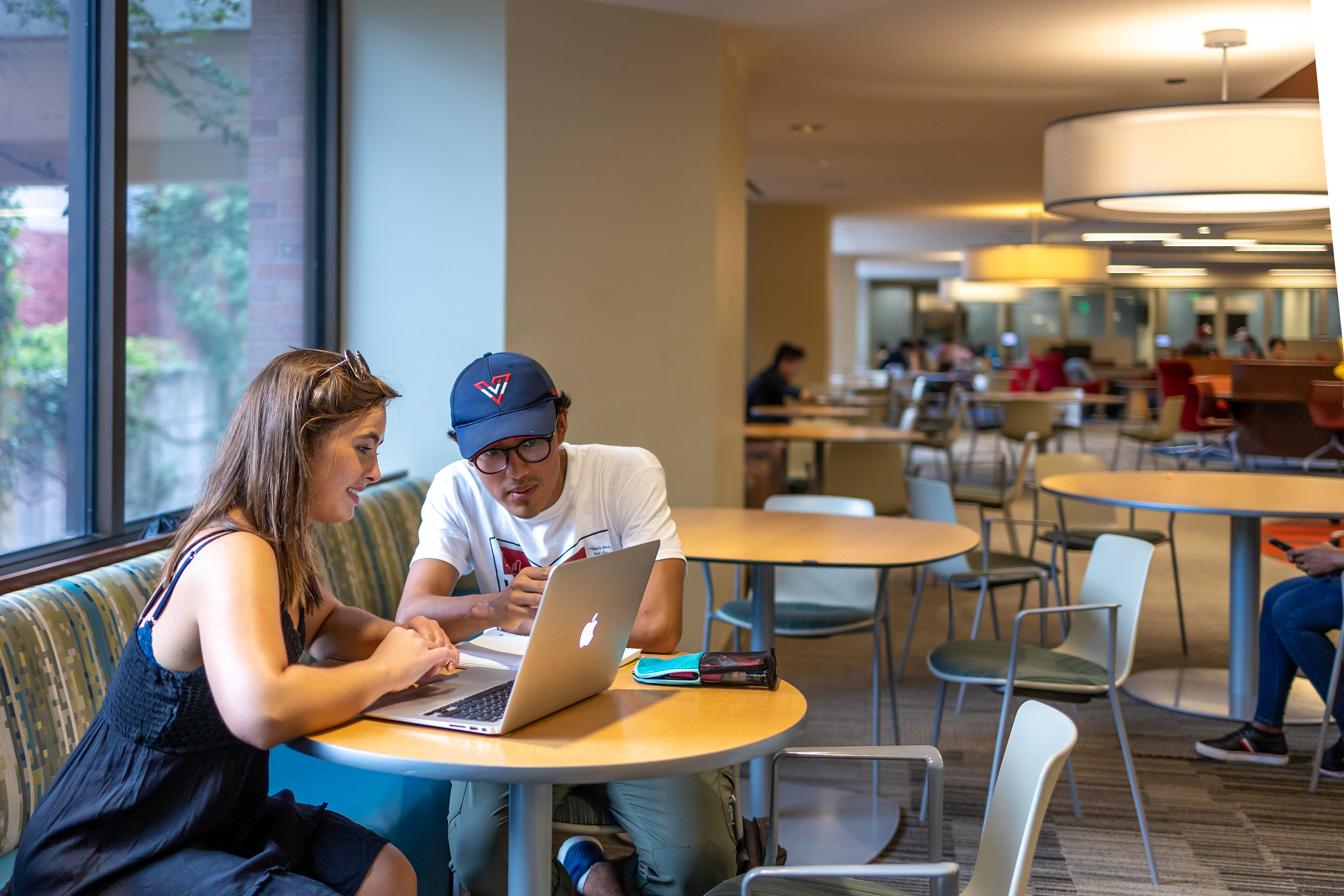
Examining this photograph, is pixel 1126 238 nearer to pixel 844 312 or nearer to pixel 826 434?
pixel 826 434

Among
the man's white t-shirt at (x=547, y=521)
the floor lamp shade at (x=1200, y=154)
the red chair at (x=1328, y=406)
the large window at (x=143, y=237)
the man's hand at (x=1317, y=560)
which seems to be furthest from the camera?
the red chair at (x=1328, y=406)

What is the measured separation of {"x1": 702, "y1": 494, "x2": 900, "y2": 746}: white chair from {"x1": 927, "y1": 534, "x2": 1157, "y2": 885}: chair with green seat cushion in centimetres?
37

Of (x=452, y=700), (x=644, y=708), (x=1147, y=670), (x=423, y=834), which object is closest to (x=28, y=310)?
(x=423, y=834)

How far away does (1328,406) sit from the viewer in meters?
11.2

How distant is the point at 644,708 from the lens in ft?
5.84

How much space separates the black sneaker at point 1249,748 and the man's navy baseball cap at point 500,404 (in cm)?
293

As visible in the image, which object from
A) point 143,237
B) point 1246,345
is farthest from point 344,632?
point 1246,345

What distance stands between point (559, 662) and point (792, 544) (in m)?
1.64

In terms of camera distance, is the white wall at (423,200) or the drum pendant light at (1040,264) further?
the drum pendant light at (1040,264)

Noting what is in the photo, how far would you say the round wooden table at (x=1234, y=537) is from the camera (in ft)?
12.9

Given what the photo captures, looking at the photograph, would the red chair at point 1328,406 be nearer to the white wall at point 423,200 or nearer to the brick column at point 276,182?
the white wall at point 423,200

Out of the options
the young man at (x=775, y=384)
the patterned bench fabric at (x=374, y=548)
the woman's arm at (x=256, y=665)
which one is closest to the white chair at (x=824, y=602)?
the patterned bench fabric at (x=374, y=548)

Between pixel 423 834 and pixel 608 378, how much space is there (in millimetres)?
2625

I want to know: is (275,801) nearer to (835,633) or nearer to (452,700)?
(452,700)
